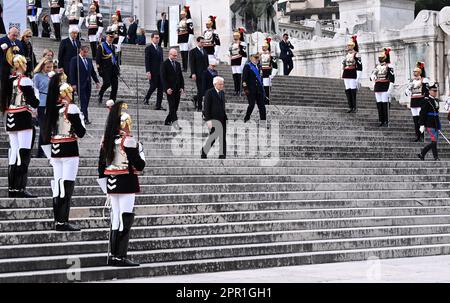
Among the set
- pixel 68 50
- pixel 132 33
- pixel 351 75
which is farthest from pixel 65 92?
pixel 132 33

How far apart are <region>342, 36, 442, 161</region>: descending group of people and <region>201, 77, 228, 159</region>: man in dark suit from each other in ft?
16.9

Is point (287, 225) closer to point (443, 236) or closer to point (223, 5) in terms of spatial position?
point (443, 236)

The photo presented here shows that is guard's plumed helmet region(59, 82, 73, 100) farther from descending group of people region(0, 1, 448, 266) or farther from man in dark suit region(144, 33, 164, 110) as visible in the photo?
man in dark suit region(144, 33, 164, 110)

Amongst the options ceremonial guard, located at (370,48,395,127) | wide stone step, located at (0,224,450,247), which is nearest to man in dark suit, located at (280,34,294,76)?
ceremonial guard, located at (370,48,395,127)

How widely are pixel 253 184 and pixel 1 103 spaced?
4.27m

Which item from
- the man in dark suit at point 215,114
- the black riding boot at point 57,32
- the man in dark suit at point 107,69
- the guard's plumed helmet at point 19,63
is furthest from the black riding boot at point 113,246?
the black riding boot at point 57,32

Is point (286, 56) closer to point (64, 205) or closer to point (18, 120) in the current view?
point (18, 120)

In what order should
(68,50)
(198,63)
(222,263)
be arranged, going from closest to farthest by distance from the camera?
(222,263) < (68,50) < (198,63)

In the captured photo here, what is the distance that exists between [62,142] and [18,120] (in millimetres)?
1248

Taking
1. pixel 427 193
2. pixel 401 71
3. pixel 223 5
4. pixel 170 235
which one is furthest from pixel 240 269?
pixel 223 5

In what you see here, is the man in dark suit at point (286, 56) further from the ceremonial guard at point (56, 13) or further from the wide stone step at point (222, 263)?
the wide stone step at point (222, 263)

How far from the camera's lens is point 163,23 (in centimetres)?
3228

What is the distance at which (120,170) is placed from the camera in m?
11.9
